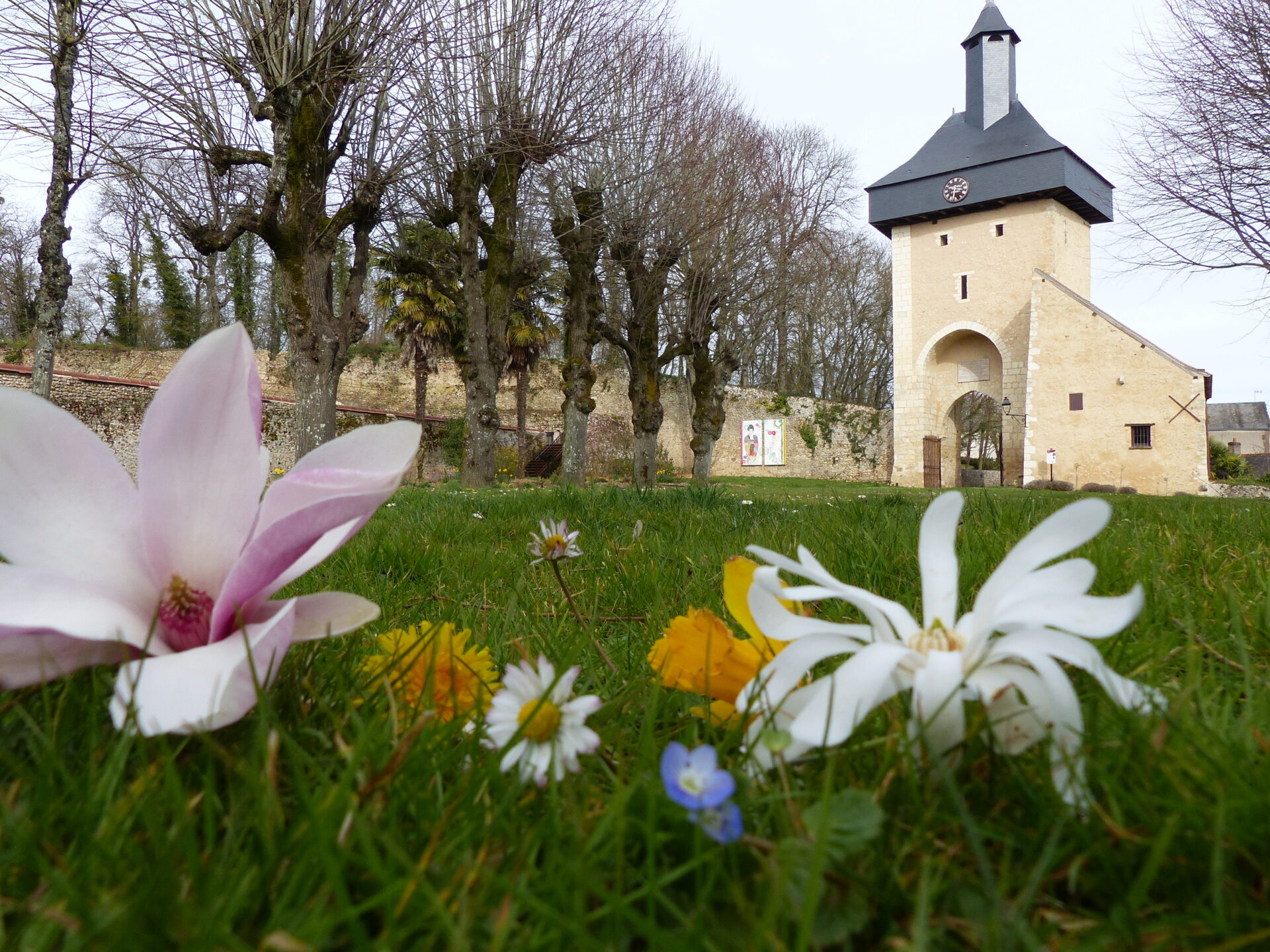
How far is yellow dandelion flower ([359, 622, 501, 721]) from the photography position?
0.72 meters

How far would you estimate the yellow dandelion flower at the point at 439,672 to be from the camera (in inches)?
28.4

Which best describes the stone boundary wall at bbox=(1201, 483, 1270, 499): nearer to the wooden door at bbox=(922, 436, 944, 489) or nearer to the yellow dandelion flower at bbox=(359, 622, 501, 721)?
the wooden door at bbox=(922, 436, 944, 489)

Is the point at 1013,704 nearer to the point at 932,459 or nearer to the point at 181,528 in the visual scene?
the point at 181,528

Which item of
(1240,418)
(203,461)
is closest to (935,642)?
(203,461)

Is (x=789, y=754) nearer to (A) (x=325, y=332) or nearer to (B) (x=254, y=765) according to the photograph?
(B) (x=254, y=765)

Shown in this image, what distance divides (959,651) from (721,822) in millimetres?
181

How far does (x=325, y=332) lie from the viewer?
1048 centimetres

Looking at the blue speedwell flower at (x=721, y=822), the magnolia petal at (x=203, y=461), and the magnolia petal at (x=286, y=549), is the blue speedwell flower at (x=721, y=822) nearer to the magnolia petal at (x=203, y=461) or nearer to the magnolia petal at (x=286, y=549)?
the magnolia petal at (x=286, y=549)

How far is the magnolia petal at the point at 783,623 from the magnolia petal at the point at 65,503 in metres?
0.41

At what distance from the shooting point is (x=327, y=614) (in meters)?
0.54

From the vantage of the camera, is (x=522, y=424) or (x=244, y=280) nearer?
(x=522, y=424)

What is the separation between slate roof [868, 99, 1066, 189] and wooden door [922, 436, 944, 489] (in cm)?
955

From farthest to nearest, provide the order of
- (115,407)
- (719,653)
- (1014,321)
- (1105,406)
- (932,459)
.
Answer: (932,459)
(1014,321)
(1105,406)
(115,407)
(719,653)

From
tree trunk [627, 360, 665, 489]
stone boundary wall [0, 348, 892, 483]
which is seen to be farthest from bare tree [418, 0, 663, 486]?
stone boundary wall [0, 348, 892, 483]
